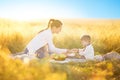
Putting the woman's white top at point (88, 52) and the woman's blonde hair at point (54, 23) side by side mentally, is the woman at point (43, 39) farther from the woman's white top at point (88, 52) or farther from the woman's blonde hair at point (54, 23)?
the woman's white top at point (88, 52)

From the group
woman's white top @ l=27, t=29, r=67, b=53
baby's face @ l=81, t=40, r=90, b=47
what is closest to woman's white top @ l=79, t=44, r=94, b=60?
baby's face @ l=81, t=40, r=90, b=47

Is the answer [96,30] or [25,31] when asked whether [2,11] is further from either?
[96,30]

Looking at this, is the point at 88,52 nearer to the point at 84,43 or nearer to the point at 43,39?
the point at 84,43

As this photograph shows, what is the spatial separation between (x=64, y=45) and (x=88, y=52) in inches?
14.9

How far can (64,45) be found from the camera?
6500 millimetres

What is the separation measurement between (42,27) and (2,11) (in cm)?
64

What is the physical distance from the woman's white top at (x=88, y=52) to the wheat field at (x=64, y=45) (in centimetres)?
8

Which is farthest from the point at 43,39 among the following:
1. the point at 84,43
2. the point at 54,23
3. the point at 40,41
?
the point at 84,43

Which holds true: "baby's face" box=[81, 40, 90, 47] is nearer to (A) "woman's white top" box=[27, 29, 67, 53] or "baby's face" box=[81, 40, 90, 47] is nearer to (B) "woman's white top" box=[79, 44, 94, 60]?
(B) "woman's white top" box=[79, 44, 94, 60]

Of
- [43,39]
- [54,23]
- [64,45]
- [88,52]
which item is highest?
[54,23]

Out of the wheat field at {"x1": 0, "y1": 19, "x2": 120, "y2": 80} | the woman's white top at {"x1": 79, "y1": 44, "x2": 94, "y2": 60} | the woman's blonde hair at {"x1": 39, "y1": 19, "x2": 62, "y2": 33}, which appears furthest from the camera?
the woman's white top at {"x1": 79, "y1": 44, "x2": 94, "y2": 60}

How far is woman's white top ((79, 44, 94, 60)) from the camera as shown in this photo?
646cm

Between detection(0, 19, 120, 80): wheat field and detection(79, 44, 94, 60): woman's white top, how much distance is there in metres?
0.08

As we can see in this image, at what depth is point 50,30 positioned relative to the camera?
20.8 ft
